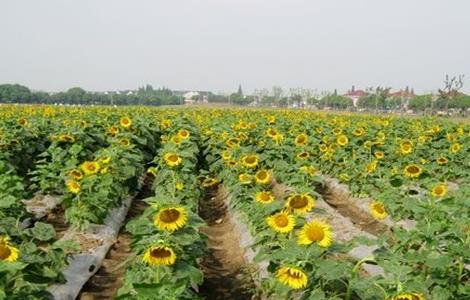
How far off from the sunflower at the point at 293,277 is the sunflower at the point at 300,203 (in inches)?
39.1

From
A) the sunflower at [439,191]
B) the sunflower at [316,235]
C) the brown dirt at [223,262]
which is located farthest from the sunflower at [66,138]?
the sunflower at [316,235]

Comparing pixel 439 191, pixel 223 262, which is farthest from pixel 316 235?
pixel 223 262

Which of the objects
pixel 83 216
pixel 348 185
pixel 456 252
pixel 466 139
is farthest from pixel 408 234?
pixel 466 139

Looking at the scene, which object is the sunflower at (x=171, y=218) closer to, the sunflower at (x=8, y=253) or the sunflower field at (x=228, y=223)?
the sunflower field at (x=228, y=223)

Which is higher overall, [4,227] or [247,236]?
[4,227]

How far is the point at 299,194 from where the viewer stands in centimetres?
381

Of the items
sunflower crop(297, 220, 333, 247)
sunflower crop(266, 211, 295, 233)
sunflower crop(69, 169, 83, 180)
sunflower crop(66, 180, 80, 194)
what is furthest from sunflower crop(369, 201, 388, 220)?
sunflower crop(69, 169, 83, 180)

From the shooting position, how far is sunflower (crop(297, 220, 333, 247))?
3057 mm

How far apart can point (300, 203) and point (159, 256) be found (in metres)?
1.12

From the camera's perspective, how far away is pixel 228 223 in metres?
7.56

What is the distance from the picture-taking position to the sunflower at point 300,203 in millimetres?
3752

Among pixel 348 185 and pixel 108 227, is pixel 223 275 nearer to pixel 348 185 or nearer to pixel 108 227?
pixel 108 227

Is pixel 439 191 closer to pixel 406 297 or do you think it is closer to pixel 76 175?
pixel 406 297

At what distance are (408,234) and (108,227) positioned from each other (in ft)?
Answer: 12.9
